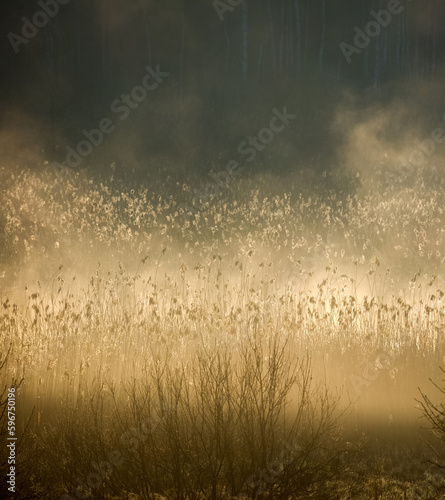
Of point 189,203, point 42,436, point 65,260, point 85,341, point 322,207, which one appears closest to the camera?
point 42,436

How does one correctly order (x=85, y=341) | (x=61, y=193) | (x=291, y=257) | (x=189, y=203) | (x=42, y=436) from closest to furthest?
1. (x=42, y=436)
2. (x=85, y=341)
3. (x=291, y=257)
4. (x=61, y=193)
5. (x=189, y=203)

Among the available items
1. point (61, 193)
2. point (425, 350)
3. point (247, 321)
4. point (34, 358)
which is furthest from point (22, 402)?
point (61, 193)

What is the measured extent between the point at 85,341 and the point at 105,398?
2.41 metres

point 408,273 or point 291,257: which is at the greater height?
point 408,273

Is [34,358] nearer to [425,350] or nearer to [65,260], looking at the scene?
[65,260]

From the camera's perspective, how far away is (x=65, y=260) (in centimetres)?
2684

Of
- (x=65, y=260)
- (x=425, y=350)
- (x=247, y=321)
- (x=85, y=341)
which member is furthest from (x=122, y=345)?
(x=425, y=350)

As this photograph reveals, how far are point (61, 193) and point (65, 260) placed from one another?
7114 mm

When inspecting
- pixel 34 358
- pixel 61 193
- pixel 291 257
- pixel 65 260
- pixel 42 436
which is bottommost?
pixel 42 436

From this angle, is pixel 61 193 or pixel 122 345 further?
pixel 61 193

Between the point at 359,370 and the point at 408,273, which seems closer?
the point at 359,370

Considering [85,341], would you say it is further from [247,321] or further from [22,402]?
[247,321]

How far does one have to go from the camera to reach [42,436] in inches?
638

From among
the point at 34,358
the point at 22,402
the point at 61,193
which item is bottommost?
the point at 22,402
